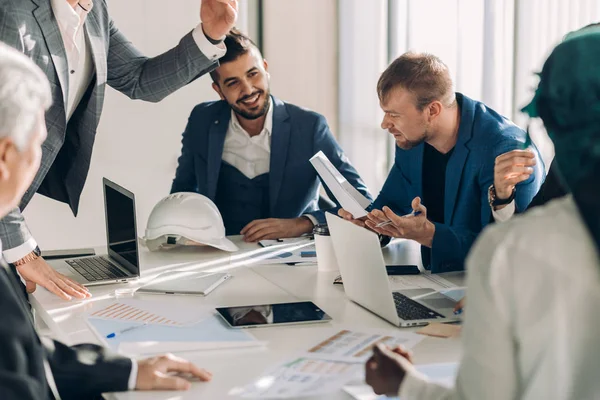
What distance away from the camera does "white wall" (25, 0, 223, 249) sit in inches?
190

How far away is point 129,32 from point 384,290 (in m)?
3.21

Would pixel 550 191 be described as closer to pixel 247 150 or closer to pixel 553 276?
pixel 553 276

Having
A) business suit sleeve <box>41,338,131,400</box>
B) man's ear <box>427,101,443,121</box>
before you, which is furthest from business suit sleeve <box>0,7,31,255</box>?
man's ear <box>427,101,443,121</box>

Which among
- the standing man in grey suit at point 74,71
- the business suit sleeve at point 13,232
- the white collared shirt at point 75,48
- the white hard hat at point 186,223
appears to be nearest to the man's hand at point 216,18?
the standing man in grey suit at point 74,71

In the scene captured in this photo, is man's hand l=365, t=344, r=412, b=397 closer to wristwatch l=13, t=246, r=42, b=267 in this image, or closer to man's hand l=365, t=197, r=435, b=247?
man's hand l=365, t=197, r=435, b=247

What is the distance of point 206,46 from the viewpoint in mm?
3088

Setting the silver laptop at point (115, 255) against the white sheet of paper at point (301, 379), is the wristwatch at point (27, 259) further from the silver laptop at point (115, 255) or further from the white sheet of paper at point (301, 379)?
the white sheet of paper at point (301, 379)

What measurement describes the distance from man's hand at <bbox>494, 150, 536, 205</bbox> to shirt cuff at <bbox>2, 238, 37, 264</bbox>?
1.38 meters

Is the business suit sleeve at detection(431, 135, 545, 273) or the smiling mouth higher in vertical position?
the smiling mouth

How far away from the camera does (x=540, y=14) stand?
3.69 metres

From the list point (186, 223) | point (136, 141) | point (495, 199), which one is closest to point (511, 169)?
point (495, 199)

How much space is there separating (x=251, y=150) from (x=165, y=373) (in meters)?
2.05

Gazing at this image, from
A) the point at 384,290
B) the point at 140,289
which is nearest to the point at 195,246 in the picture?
the point at 140,289

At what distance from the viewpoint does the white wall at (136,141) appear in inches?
190
